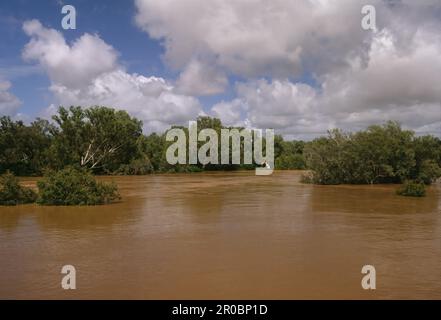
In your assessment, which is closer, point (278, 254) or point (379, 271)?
point (379, 271)

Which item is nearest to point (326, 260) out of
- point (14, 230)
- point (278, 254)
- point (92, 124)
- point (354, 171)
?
point (278, 254)

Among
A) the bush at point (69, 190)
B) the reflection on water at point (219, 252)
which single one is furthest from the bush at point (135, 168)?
the reflection on water at point (219, 252)

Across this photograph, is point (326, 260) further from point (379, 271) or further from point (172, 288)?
point (172, 288)

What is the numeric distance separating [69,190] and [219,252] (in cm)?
1023

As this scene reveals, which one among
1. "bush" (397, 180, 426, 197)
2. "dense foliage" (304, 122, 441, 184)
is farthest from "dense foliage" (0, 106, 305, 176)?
"bush" (397, 180, 426, 197)

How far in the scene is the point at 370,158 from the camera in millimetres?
31656

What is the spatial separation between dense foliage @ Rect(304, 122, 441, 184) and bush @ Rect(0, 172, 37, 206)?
66.4ft

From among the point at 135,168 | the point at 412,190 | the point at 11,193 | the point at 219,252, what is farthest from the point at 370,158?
the point at 135,168

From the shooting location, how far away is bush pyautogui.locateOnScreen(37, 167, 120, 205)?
17422mm

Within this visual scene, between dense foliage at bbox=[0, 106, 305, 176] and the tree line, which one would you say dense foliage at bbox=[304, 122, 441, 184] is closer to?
the tree line

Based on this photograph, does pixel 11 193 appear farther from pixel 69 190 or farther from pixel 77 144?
pixel 77 144
